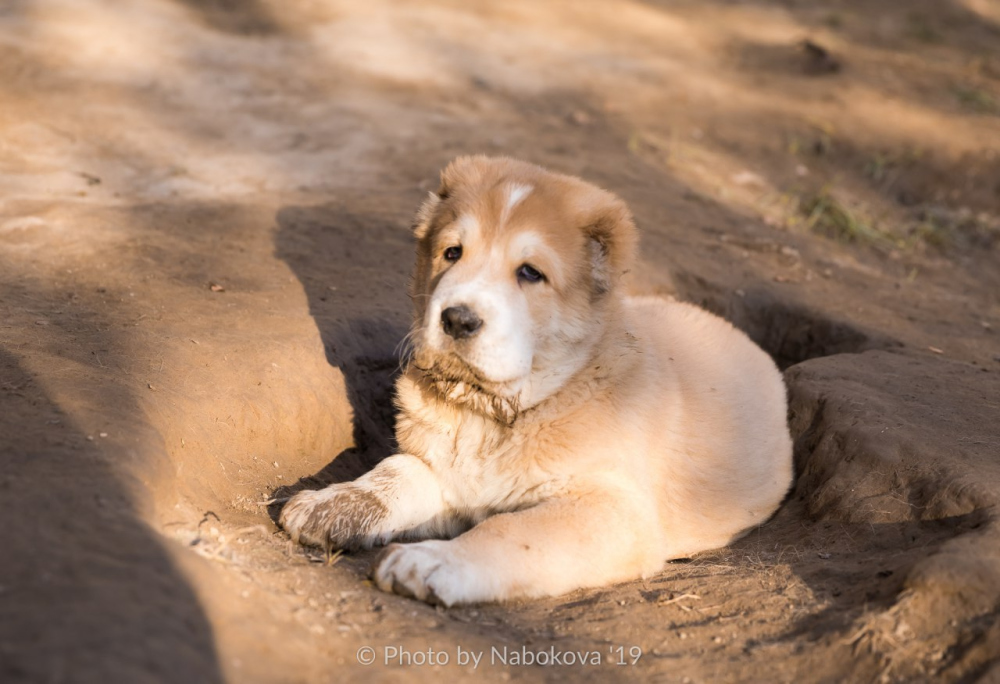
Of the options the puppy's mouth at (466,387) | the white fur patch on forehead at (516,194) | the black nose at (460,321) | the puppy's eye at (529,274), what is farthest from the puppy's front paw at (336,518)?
the white fur patch on forehead at (516,194)

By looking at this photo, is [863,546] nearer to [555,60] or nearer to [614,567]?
[614,567]

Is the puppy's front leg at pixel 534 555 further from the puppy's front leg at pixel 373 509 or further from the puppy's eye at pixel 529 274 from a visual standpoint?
the puppy's eye at pixel 529 274

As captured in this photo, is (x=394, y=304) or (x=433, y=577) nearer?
(x=433, y=577)

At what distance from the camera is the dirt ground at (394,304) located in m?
3.38

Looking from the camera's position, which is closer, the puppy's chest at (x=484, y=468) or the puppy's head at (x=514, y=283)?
the puppy's head at (x=514, y=283)

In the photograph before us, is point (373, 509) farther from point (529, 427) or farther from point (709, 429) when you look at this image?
point (709, 429)

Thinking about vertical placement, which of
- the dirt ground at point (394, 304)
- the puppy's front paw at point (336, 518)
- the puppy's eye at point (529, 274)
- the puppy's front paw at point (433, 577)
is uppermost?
the puppy's eye at point (529, 274)

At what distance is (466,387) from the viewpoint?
14.4 ft

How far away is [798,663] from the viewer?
3.47 metres

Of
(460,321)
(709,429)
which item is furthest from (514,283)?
(709,429)

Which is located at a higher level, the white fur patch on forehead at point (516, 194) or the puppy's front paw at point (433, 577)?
the white fur patch on forehead at point (516, 194)

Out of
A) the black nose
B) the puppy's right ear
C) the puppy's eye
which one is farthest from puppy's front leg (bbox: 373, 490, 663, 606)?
the puppy's right ear

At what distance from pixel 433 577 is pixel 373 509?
748 millimetres

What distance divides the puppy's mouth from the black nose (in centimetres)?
16
